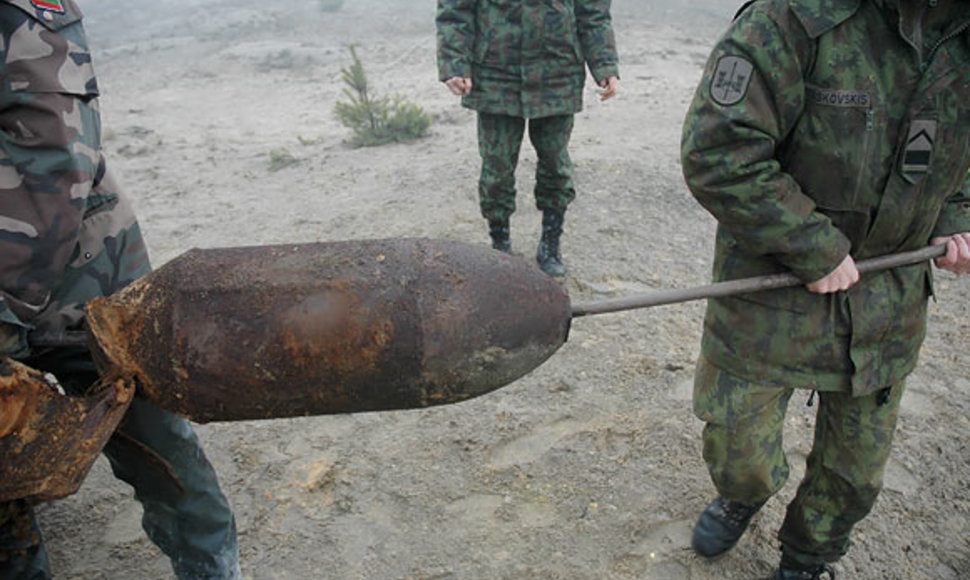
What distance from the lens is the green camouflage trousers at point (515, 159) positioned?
3.62m

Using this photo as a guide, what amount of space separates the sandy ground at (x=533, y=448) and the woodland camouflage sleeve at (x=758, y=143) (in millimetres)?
1081

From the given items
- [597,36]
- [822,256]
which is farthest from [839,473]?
[597,36]

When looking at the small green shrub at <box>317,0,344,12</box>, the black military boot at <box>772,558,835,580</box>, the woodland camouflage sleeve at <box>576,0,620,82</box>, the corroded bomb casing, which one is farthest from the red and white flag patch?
the small green shrub at <box>317,0,344,12</box>

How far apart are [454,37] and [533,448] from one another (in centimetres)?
200

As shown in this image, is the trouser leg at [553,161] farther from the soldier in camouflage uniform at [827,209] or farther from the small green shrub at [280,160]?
the small green shrub at [280,160]

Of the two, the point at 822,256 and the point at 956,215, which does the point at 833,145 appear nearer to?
the point at 822,256

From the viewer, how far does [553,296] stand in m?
1.49

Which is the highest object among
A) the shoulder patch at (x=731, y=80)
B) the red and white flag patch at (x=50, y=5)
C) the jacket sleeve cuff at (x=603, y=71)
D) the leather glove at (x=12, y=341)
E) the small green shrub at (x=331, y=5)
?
the red and white flag patch at (x=50, y=5)

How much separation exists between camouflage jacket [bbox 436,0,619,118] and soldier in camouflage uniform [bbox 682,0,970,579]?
1846mm

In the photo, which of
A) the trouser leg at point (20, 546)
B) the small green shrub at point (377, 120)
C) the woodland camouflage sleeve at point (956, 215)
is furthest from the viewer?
the small green shrub at point (377, 120)

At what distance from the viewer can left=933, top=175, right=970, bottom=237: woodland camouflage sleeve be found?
1808 mm

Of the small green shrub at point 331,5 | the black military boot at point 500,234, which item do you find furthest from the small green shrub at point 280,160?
the small green shrub at point 331,5

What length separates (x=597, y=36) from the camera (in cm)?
355

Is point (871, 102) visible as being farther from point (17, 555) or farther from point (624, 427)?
point (17, 555)
